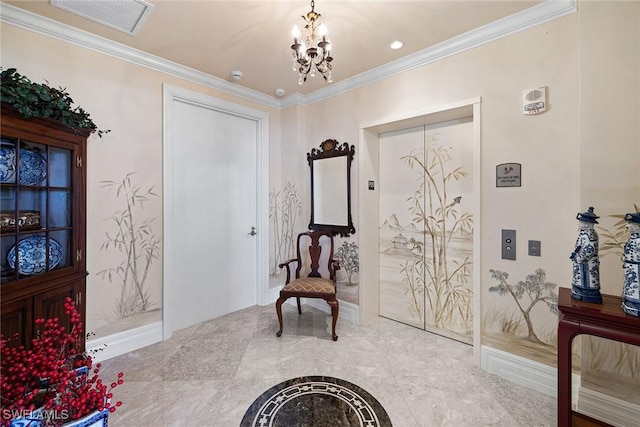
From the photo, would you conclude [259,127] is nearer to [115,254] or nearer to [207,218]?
[207,218]

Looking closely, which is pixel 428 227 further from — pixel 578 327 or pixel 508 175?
pixel 578 327

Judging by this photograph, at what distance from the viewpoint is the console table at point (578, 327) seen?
1.30m

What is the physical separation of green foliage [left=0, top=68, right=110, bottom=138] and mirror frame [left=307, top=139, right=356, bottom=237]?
2.24 metres

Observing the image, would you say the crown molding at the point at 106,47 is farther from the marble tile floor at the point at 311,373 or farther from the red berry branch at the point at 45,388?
the marble tile floor at the point at 311,373

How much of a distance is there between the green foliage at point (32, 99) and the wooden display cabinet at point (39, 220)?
1.9 inches

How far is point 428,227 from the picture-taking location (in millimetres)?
2799

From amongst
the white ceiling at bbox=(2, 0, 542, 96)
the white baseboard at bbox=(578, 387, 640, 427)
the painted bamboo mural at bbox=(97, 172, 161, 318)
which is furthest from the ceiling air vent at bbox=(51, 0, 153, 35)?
the white baseboard at bbox=(578, 387, 640, 427)

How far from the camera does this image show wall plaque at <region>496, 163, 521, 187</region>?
2.06m

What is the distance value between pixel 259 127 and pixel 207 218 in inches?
52.3

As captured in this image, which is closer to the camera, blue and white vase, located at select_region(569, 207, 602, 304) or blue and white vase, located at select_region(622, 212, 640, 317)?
blue and white vase, located at select_region(622, 212, 640, 317)

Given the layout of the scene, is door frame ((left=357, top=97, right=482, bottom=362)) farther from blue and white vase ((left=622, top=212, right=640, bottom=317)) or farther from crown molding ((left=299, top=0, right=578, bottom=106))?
blue and white vase ((left=622, top=212, right=640, bottom=317))

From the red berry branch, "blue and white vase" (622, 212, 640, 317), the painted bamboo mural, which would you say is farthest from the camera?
the painted bamboo mural

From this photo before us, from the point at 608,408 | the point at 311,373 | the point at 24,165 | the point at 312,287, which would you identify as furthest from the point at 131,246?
the point at 608,408

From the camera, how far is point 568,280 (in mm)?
1893
